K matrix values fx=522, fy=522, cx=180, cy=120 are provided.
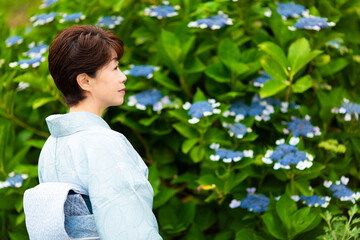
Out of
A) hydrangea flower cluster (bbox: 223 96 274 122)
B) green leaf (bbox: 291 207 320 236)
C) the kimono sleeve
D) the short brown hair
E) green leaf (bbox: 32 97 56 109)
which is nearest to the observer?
the kimono sleeve

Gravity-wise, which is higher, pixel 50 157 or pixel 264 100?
pixel 50 157

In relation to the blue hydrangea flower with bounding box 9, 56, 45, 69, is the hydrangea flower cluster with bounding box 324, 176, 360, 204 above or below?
below

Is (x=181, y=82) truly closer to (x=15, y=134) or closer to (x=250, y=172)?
(x=250, y=172)

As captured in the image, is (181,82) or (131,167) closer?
(131,167)

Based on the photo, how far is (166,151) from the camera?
3186mm

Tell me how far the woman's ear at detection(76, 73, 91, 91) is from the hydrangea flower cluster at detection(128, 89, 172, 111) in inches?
47.7

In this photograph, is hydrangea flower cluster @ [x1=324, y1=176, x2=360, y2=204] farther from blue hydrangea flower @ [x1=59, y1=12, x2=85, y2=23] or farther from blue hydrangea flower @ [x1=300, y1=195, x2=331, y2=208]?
blue hydrangea flower @ [x1=59, y1=12, x2=85, y2=23]

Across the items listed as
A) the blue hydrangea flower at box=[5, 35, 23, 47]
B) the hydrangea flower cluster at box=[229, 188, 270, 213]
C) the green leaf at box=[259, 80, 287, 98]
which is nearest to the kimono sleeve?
the hydrangea flower cluster at box=[229, 188, 270, 213]

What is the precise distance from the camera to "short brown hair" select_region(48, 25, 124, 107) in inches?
64.9

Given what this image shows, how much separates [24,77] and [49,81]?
14 centimetres

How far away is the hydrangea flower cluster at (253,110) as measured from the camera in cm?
286

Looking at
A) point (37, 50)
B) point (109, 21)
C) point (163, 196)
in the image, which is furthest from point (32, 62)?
point (163, 196)

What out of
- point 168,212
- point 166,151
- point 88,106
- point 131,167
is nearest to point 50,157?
point 88,106

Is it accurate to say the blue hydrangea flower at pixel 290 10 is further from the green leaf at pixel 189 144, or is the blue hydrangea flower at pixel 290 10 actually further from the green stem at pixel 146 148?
the green stem at pixel 146 148
